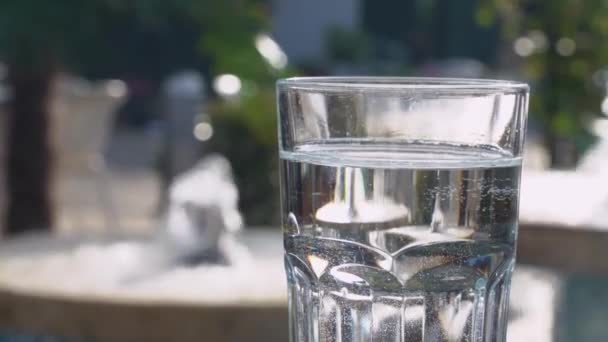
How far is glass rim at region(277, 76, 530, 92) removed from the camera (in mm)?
481

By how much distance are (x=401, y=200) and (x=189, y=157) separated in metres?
4.07

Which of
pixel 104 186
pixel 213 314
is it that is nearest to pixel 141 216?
pixel 104 186

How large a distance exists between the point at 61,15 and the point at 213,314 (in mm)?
2216

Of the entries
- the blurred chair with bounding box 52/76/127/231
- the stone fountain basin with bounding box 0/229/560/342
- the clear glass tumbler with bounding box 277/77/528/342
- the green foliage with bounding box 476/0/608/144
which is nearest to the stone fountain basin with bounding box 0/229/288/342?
the stone fountain basin with bounding box 0/229/560/342

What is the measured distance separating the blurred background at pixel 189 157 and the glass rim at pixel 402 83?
0.43m

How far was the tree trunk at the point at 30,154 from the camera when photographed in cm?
402

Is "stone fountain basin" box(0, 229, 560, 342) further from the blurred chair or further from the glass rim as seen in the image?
the blurred chair

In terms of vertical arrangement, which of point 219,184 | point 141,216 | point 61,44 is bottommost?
point 141,216

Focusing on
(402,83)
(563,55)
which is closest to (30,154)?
(563,55)

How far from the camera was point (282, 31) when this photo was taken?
386 inches

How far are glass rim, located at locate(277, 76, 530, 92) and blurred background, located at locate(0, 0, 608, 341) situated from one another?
1.39ft

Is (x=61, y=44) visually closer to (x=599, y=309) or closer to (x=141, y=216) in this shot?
(x=141, y=216)

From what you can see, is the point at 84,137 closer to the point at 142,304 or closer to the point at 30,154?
the point at 30,154

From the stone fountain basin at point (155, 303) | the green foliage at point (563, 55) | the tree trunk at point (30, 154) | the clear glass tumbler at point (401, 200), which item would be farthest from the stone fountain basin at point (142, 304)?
the green foliage at point (563, 55)
